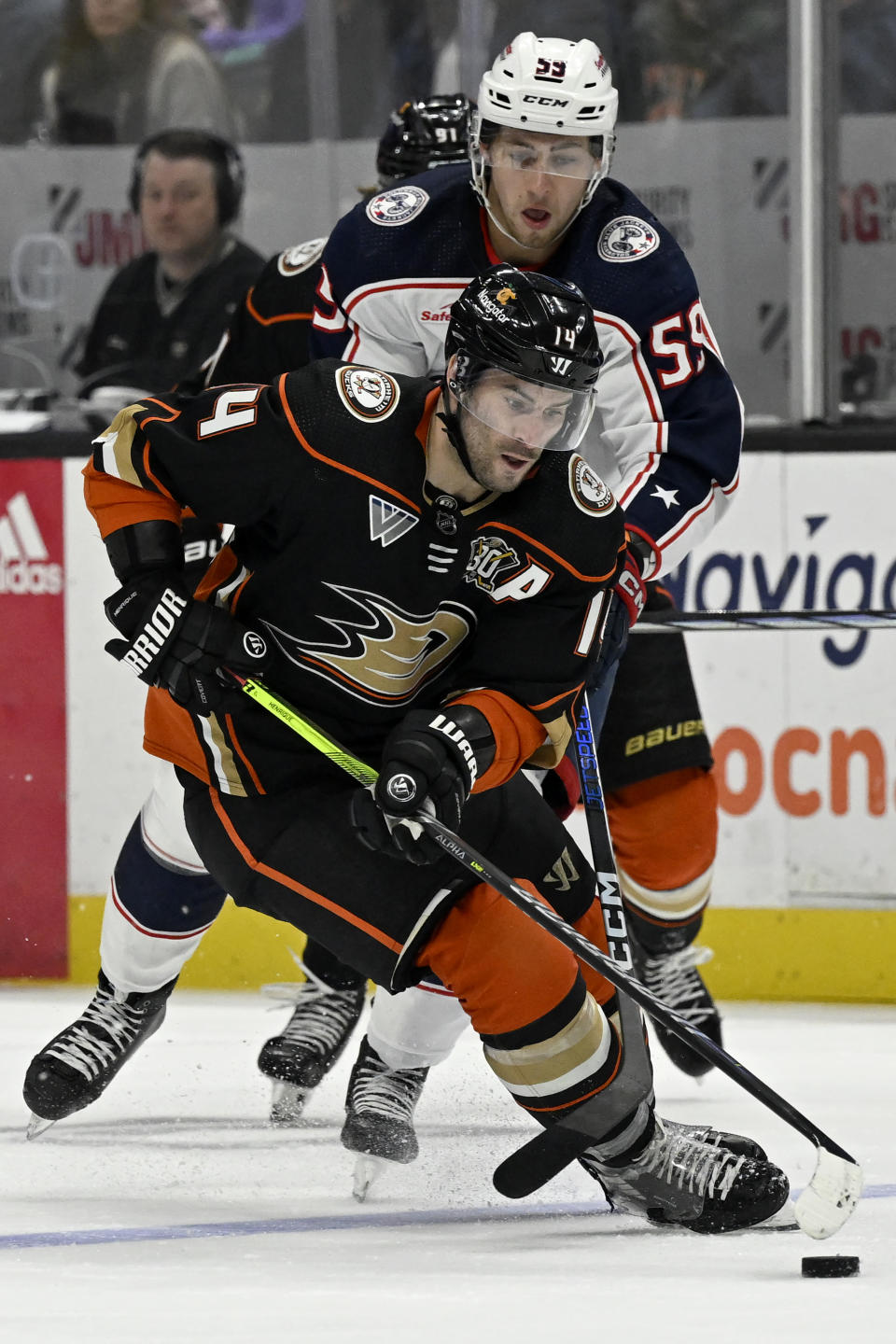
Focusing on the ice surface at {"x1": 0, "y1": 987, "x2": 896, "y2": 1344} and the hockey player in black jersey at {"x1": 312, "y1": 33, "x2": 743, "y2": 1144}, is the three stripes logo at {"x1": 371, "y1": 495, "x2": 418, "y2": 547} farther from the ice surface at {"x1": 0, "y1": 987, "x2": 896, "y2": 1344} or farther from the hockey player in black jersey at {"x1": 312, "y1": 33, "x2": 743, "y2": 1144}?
the ice surface at {"x1": 0, "y1": 987, "x2": 896, "y2": 1344}

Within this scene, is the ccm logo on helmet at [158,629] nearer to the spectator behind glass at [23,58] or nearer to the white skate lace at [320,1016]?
the white skate lace at [320,1016]

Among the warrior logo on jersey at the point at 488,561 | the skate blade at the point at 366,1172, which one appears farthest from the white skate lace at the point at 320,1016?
the warrior logo on jersey at the point at 488,561

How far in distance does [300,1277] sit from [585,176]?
154 centimetres

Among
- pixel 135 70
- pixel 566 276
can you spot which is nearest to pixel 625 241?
pixel 566 276

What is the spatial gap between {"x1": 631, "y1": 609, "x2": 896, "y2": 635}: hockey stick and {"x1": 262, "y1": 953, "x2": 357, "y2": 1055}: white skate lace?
0.75 metres

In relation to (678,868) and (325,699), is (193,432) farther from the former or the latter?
(678,868)

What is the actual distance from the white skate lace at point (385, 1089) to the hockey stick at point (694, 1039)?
56cm

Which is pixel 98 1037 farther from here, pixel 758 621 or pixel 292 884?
pixel 758 621

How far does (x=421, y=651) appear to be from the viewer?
2.75 metres

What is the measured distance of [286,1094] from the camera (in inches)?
139

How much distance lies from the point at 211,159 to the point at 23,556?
978mm

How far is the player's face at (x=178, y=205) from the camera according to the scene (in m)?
4.96

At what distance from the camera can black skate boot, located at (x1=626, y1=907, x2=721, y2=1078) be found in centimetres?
379

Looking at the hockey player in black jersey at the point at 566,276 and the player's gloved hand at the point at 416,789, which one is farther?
the hockey player in black jersey at the point at 566,276
